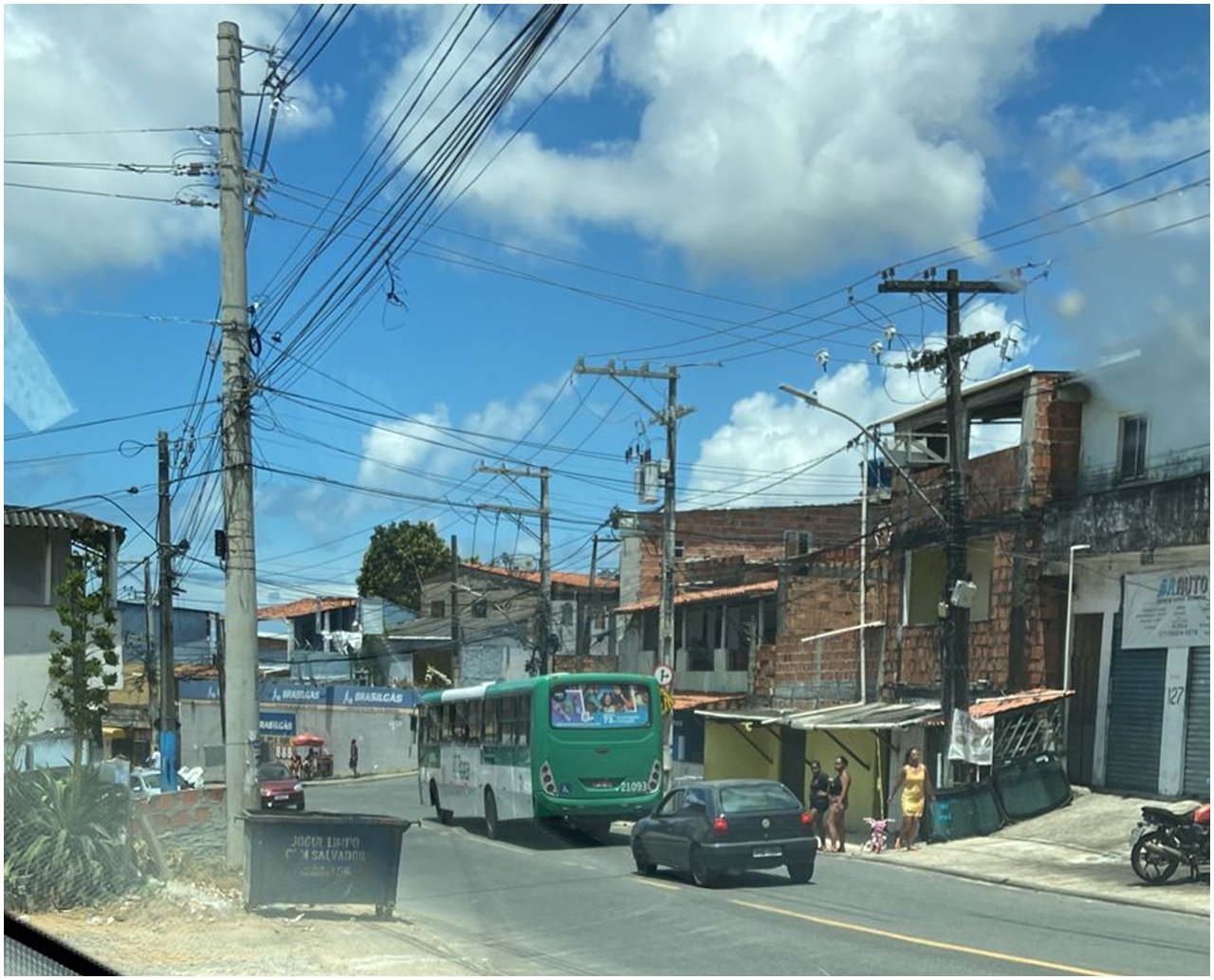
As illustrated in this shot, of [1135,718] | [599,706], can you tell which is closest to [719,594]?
[599,706]

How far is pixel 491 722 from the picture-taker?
27016 mm

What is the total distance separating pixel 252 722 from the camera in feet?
57.4

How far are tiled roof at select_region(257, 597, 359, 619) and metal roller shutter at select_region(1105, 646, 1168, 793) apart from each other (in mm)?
36962

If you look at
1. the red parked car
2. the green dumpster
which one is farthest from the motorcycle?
the red parked car

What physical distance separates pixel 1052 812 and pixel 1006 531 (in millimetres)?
5426

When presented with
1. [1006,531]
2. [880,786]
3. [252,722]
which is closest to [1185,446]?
[1006,531]

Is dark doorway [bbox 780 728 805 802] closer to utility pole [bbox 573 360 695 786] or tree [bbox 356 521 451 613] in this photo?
utility pole [bbox 573 360 695 786]

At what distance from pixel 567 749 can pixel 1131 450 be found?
35.9 ft

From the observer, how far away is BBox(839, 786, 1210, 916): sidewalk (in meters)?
18.0

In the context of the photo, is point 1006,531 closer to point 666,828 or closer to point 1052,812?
point 1052,812

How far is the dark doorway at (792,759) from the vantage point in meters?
Answer: 33.9

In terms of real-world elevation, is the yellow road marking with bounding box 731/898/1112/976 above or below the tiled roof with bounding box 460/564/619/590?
below

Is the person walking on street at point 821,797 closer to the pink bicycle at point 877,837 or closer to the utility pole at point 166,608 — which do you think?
the pink bicycle at point 877,837

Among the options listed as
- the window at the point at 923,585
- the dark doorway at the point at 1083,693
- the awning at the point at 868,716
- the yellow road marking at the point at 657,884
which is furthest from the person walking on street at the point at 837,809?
the window at the point at 923,585
